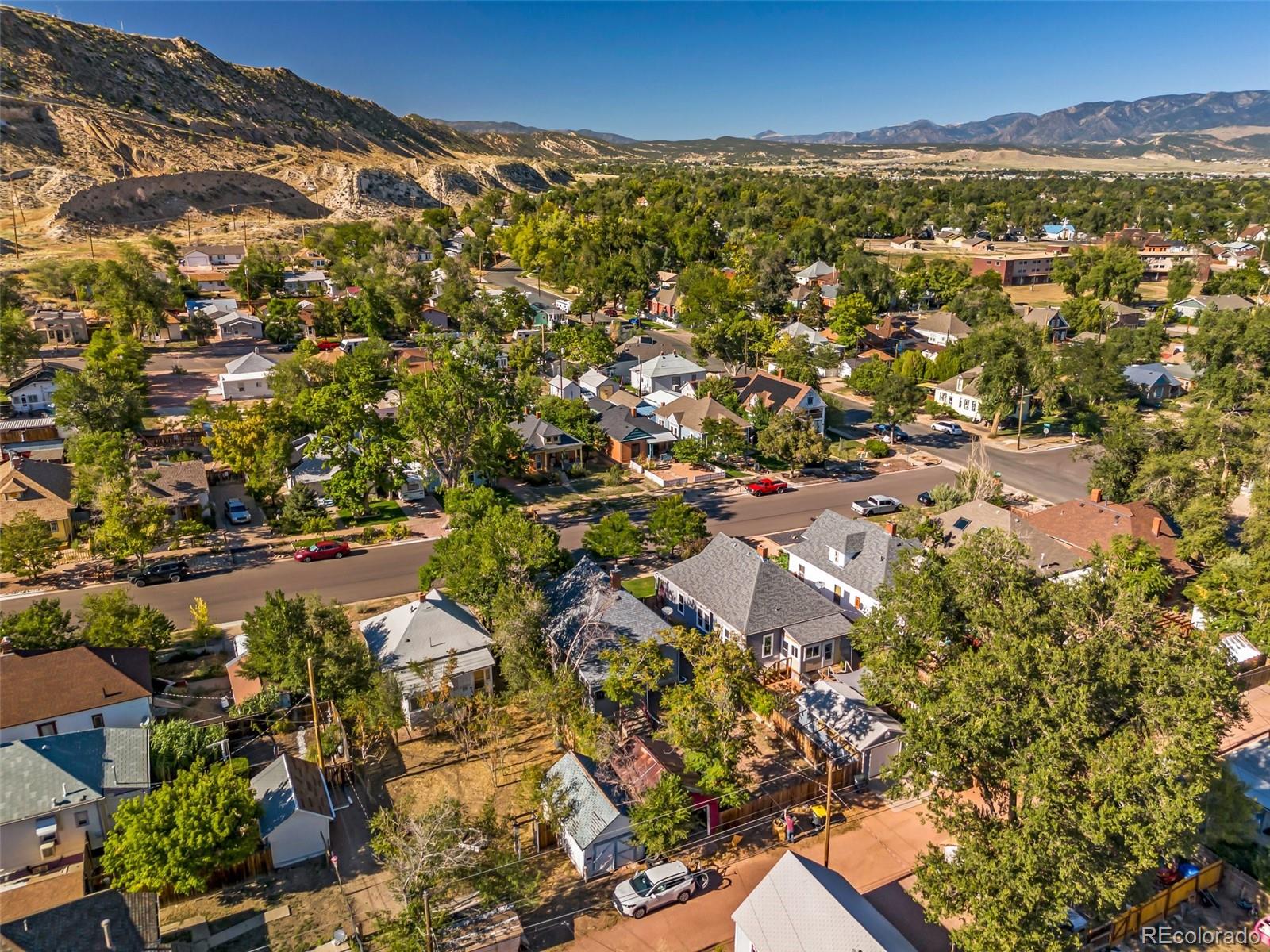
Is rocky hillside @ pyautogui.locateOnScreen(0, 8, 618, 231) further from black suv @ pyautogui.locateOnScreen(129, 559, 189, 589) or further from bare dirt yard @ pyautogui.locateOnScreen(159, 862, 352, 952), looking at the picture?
bare dirt yard @ pyautogui.locateOnScreen(159, 862, 352, 952)

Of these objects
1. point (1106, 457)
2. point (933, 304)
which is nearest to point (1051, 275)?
point (933, 304)

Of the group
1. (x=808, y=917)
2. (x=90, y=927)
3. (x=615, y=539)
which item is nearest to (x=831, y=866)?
(x=808, y=917)

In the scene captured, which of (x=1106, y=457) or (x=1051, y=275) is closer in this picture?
(x=1106, y=457)

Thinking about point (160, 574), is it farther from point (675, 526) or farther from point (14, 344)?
point (14, 344)

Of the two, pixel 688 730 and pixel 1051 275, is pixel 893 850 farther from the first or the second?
pixel 1051 275

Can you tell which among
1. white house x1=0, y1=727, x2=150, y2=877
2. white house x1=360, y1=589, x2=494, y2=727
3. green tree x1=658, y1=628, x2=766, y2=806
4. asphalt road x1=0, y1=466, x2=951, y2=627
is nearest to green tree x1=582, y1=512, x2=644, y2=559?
A: asphalt road x1=0, y1=466, x2=951, y2=627
